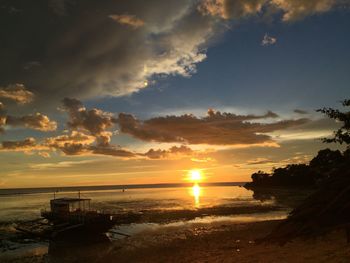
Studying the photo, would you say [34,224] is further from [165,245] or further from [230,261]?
[230,261]

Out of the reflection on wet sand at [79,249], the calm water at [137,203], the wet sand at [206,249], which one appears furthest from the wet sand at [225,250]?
the calm water at [137,203]

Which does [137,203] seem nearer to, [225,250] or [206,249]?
[206,249]

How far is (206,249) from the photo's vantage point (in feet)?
74.0

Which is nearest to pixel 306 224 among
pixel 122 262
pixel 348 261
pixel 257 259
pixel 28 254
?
pixel 257 259

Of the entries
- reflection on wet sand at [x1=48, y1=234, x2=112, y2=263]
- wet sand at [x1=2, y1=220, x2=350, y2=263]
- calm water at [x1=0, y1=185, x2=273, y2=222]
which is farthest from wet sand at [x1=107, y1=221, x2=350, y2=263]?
calm water at [x1=0, y1=185, x2=273, y2=222]

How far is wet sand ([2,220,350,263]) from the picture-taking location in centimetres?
1384

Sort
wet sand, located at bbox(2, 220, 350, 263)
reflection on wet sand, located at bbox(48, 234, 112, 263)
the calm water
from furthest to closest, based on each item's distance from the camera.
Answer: the calm water → reflection on wet sand, located at bbox(48, 234, 112, 263) → wet sand, located at bbox(2, 220, 350, 263)

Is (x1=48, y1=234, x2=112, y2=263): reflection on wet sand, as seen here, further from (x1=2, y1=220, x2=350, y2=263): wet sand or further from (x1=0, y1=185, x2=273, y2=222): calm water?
(x1=0, y1=185, x2=273, y2=222): calm water

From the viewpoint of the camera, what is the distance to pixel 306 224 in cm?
1731

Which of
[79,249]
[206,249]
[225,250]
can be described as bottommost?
[79,249]

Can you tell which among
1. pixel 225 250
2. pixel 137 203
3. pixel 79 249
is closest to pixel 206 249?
pixel 225 250

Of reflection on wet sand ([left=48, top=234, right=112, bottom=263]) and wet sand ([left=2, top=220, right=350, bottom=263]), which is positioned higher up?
wet sand ([left=2, top=220, right=350, bottom=263])

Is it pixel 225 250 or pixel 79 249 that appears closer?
pixel 225 250

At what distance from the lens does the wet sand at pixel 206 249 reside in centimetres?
1384
